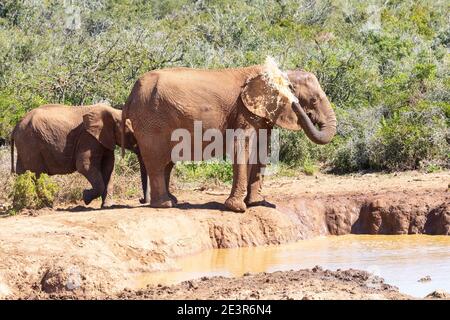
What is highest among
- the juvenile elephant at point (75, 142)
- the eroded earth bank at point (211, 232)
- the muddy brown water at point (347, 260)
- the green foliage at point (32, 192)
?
the juvenile elephant at point (75, 142)

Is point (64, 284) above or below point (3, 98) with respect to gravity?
below

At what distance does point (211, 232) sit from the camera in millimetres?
13023

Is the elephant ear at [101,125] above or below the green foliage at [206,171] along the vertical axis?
above

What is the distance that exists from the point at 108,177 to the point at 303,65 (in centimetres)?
690

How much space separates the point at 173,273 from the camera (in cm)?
1131

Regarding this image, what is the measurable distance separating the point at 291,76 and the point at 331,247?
2.17 meters

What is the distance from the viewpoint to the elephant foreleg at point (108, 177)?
14117mm

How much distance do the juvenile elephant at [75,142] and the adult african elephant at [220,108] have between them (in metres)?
0.76

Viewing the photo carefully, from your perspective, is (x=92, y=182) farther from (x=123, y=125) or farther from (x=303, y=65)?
(x=303, y=65)

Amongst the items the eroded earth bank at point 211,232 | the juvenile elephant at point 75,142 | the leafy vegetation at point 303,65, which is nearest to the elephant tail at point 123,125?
the juvenile elephant at point 75,142

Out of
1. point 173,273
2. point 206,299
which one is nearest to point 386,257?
point 173,273

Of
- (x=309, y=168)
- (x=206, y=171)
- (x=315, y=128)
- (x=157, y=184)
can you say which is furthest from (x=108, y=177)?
(x=309, y=168)

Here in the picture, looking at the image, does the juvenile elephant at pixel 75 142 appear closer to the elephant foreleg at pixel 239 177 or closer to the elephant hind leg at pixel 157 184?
the elephant hind leg at pixel 157 184
